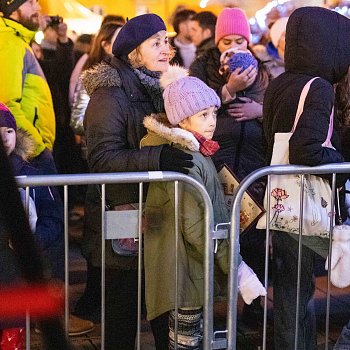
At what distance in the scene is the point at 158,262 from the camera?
3.84 metres

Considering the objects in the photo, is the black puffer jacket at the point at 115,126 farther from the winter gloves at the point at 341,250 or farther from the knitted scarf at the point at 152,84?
the winter gloves at the point at 341,250

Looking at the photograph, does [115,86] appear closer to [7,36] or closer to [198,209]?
[198,209]

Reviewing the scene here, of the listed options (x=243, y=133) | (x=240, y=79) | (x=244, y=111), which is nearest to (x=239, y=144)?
(x=243, y=133)

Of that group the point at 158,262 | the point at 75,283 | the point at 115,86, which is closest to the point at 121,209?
the point at 158,262

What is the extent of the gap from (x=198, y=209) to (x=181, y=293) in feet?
1.38

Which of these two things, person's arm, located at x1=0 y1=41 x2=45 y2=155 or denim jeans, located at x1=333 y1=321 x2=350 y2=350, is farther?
person's arm, located at x1=0 y1=41 x2=45 y2=155

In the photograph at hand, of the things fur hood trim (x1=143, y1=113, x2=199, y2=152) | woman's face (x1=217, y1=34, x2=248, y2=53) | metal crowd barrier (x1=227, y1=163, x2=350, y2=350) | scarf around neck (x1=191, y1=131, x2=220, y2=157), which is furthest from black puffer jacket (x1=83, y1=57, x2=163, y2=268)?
woman's face (x1=217, y1=34, x2=248, y2=53)

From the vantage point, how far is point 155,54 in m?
4.25

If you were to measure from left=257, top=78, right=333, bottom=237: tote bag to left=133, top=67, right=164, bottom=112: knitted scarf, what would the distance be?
0.65 m

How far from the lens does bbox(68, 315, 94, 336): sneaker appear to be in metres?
4.96

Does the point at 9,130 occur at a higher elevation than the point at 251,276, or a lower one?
higher

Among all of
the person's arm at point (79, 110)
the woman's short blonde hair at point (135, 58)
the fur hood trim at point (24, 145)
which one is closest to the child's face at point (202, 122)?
the woman's short blonde hair at point (135, 58)

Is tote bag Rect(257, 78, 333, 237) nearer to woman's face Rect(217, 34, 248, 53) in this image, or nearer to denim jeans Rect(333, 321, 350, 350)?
denim jeans Rect(333, 321, 350, 350)

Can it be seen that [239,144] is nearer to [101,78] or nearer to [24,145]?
[101,78]
